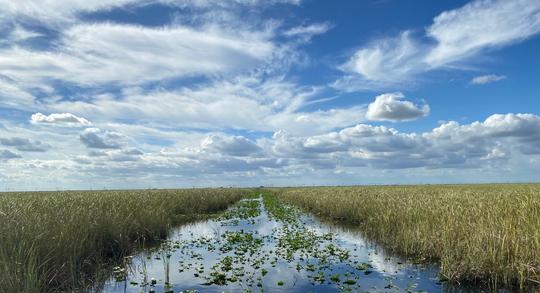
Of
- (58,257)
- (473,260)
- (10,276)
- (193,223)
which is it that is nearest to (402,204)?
(473,260)

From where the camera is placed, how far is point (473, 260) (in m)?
10.8

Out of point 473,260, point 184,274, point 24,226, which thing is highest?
point 24,226

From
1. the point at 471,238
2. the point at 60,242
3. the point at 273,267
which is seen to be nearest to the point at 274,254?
the point at 273,267

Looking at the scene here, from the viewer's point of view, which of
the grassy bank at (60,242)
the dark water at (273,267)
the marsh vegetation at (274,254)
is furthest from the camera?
the dark water at (273,267)

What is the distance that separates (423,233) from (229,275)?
792 centimetres

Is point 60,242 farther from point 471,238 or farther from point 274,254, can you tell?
point 471,238

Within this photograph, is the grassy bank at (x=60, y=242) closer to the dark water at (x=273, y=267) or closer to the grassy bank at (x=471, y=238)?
the dark water at (x=273, y=267)

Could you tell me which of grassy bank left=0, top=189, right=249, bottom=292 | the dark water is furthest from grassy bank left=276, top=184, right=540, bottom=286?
grassy bank left=0, top=189, right=249, bottom=292

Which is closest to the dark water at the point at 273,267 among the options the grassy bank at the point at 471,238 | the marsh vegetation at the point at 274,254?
the marsh vegetation at the point at 274,254

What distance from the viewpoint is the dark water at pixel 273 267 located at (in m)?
11.4

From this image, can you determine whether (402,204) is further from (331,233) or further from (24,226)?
(24,226)

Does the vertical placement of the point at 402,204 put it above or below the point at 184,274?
above

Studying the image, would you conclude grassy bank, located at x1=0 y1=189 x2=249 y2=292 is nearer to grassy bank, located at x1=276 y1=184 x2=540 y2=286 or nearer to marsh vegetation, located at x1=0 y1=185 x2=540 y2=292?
marsh vegetation, located at x1=0 y1=185 x2=540 y2=292

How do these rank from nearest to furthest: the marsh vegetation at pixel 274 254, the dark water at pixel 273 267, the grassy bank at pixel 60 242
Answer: the grassy bank at pixel 60 242, the marsh vegetation at pixel 274 254, the dark water at pixel 273 267
